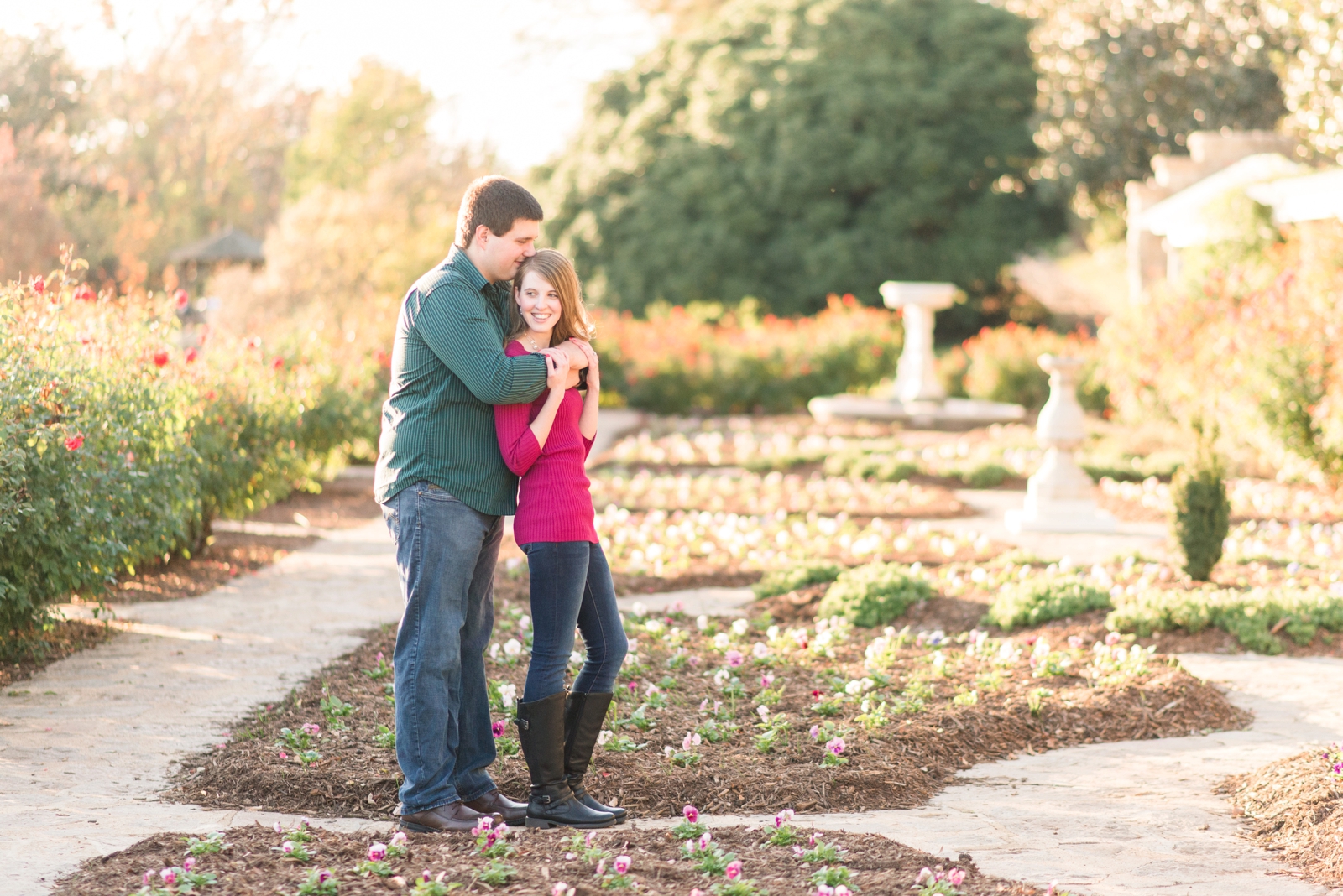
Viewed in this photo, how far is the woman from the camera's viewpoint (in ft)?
12.6

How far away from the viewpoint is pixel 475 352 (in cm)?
369

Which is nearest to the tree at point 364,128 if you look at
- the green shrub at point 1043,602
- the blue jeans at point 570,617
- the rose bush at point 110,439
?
the rose bush at point 110,439

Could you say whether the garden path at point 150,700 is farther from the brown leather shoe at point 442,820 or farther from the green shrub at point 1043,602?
the green shrub at point 1043,602

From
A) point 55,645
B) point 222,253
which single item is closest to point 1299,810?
point 55,645

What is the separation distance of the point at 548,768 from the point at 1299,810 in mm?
2204

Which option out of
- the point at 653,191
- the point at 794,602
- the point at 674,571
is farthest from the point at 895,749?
the point at 653,191

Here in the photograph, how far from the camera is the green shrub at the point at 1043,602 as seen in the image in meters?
6.68

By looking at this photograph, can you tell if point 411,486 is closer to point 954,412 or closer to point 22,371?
point 22,371

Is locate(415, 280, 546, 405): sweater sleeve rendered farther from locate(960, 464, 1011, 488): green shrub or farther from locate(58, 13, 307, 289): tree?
locate(58, 13, 307, 289): tree

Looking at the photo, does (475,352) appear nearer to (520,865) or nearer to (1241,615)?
(520,865)

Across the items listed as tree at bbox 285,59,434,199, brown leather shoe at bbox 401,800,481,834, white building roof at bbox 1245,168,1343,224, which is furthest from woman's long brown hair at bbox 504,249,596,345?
tree at bbox 285,59,434,199

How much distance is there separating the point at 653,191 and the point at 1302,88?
12.2 m

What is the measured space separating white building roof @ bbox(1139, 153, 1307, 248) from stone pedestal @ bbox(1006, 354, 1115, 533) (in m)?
7.43

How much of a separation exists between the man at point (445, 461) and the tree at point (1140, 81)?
21414mm
